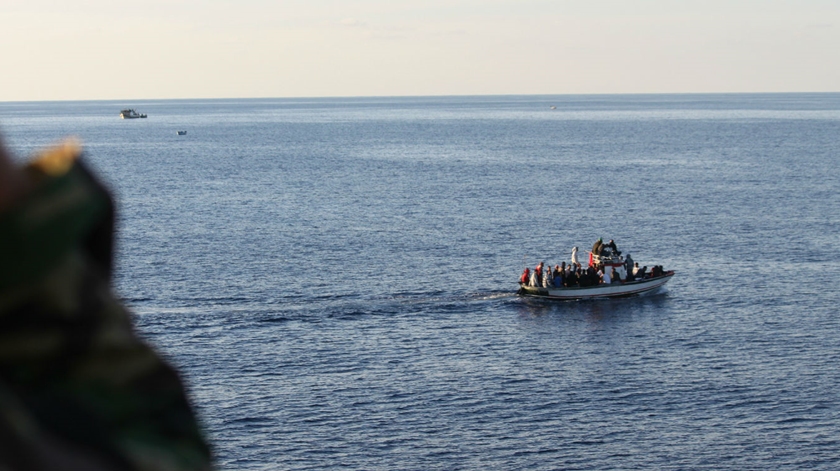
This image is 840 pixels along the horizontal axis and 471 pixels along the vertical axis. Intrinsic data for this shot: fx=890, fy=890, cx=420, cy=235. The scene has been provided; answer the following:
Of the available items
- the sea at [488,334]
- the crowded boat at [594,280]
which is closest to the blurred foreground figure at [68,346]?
the sea at [488,334]

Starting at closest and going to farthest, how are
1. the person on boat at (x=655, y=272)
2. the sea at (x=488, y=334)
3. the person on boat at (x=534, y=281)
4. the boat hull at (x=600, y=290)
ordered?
the sea at (x=488, y=334) < the person on boat at (x=534, y=281) < the boat hull at (x=600, y=290) < the person on boat at (x=655, y=272)

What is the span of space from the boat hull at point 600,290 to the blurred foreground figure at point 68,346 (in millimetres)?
74893

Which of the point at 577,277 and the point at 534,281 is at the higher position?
the point at 577,277

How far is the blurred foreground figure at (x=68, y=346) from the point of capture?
1.61 metres

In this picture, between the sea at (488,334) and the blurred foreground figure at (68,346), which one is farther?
the sea at (488,334)

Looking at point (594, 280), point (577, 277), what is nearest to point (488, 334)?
point (577, 277)

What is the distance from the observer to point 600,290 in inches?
3024

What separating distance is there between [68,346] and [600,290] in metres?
76.9

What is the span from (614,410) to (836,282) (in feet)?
129

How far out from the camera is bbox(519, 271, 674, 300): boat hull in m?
76.2

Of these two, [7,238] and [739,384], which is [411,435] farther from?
[7,238]

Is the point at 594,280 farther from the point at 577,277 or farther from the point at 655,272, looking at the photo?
the point at 655,272

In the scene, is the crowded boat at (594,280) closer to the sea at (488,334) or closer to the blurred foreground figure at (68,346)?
the sea at (488,334)

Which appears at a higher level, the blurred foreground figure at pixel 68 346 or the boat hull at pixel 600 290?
the blurred foreground figure at pixel 68 346
